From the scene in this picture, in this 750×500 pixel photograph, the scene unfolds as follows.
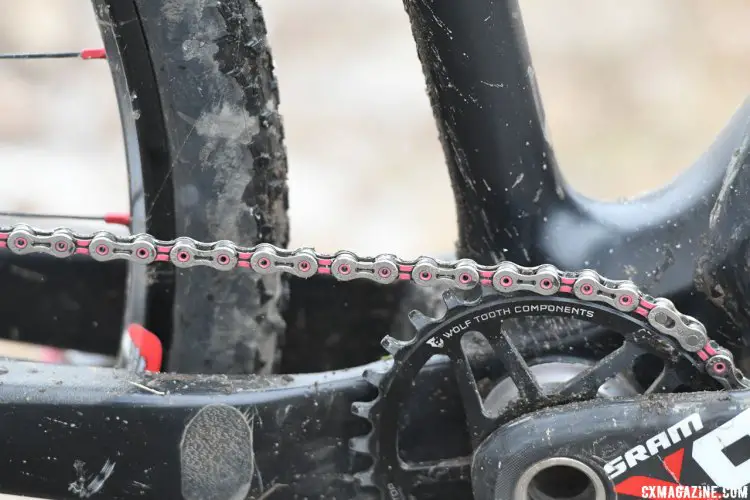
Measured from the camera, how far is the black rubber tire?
887 millimetres

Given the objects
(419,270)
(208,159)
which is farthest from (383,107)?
(419,270)

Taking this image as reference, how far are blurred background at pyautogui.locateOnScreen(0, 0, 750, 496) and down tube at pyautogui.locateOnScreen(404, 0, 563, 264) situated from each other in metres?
1.06

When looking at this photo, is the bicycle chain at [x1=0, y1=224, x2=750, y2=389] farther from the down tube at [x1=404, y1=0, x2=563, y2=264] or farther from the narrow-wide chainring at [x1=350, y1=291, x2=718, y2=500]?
the down tube at [x1=404, y1=0, x2=563, y2=264]

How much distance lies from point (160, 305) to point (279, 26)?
5.72ft

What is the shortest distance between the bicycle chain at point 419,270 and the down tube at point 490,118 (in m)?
0.13

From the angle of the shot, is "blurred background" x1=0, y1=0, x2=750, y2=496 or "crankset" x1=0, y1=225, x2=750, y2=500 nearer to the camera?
"crankset" x1=0, y1=225, x2=750, y2=500

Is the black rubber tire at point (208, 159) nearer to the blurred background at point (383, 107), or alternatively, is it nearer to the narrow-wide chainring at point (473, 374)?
the narrow-wide chainring at point (473, 374)

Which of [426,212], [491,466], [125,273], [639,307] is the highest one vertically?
[426,212]

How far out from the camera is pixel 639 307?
794mm

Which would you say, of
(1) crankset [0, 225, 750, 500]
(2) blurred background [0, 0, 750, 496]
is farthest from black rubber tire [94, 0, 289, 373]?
(2) blurred background [0, 0, 750, 496]

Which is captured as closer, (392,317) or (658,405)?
(658,405)

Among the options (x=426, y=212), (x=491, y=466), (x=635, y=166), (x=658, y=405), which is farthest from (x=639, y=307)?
(x=635, y=166)

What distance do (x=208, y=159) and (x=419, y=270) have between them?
0.26 m

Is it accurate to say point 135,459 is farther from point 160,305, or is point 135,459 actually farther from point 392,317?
point 392,317
